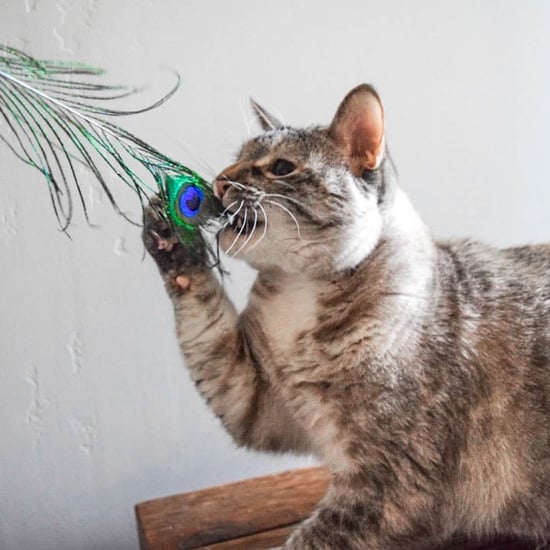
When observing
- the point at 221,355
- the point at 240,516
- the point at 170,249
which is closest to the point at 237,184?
the point at 170,249

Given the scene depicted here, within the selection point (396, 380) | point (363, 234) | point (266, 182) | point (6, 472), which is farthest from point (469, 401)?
point (6, 472)

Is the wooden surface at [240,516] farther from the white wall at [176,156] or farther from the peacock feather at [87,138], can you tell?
the peacock feather at [87,138]

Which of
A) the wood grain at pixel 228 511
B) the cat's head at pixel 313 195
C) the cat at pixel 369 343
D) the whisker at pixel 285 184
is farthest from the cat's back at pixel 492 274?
the wood grain at pixel 228 511

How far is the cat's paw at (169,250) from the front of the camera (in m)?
0.88

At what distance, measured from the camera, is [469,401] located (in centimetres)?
89

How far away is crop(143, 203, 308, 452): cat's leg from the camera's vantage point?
0.93 metres

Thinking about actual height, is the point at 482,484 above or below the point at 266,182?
below

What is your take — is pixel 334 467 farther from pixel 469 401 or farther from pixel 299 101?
pixel 299 101

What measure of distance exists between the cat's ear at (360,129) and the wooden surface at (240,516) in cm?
50

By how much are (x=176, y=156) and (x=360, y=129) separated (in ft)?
1.51

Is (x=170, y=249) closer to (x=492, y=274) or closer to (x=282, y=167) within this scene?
(x=282, y=167)

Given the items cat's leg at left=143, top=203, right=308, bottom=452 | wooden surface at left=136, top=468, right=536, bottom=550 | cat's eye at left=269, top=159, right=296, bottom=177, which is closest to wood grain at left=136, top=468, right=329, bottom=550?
wooden surface at left=136, top=468, right=536, bottom=550

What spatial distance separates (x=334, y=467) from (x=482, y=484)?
18 cm

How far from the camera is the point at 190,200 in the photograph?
81cm
